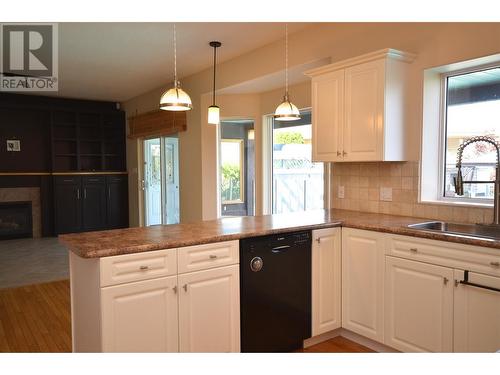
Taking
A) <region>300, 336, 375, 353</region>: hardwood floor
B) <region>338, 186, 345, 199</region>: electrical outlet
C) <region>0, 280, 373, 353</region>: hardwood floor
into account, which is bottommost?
<region>300, 336, 375, 353</region>: hardwood floor

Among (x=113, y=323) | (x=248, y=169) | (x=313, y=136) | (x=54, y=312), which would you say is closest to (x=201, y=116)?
(x=248, y=169)

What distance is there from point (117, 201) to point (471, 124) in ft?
22.0

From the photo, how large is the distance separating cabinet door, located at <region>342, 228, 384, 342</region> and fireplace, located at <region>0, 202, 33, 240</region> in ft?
21.4

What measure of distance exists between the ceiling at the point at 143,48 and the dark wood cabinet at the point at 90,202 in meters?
2.17

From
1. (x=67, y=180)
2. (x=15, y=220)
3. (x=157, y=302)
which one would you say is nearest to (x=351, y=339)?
(x=157, y=302)

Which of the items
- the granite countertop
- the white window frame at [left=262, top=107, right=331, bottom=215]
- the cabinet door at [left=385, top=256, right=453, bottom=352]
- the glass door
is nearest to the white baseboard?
the cabinet door at [left=385, top=256, right=453, bottom=352]

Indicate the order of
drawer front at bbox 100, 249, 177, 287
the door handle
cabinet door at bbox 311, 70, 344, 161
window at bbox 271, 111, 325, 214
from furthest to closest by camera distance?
window at bbox 271, 111, 325, 214 < cabinet door at bbox 311, 70, 344, 161 < the door handle < drawer front at bbox 100, 249, 177, 287

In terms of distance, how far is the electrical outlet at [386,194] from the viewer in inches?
125

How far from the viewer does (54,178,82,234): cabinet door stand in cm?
739

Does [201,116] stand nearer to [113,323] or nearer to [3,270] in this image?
[3,270]
